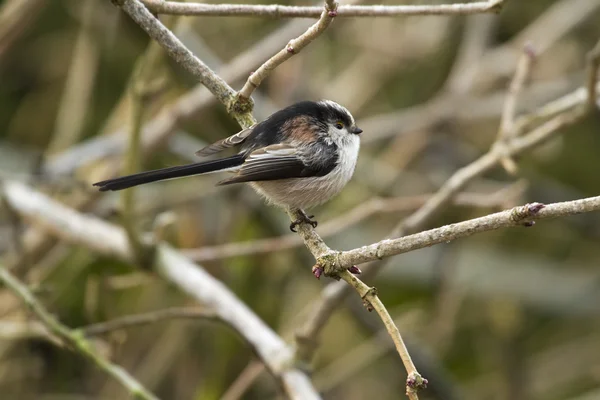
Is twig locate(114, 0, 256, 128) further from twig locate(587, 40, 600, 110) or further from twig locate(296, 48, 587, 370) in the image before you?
twig locate(587, 40, 600, 110)

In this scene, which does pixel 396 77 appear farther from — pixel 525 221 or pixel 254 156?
pixel 525 221

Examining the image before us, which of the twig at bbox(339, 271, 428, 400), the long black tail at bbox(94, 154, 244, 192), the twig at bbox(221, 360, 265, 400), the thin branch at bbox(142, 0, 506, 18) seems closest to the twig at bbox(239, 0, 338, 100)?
the thin branch at bbox(142, 0, 506, 18)

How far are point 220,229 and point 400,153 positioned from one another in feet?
4.53

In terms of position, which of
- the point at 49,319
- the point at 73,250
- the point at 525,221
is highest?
the point at 73,250

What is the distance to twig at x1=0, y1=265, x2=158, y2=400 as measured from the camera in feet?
9.10

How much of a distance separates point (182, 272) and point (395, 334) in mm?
1861

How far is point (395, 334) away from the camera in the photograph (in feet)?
5.68

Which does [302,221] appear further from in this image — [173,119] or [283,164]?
[173,119]

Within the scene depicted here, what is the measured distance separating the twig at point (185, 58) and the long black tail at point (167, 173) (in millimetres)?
268

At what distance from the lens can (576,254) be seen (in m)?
5.32

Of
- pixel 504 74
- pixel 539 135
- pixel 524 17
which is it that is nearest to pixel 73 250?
pixel 539 135

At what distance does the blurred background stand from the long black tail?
3.43ft

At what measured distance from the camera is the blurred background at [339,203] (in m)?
4.28

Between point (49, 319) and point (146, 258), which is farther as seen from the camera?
point (146, 258)
